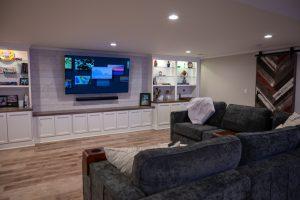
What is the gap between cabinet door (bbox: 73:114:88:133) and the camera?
17.1 ft

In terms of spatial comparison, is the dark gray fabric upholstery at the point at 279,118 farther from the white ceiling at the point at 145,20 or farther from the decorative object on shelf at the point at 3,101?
the decorative object on shelf at the point at 3,101

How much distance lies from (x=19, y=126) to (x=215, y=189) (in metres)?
4.47

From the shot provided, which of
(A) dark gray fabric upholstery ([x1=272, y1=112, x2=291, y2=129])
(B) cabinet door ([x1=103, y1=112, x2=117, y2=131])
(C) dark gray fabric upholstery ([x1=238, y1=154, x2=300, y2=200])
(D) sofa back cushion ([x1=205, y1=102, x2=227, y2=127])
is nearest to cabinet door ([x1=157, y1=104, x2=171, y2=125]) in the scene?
(B) cabinet door ([x1=103, y1=112, x2=117, y2=131])

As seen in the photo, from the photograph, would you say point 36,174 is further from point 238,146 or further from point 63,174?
point 238,146

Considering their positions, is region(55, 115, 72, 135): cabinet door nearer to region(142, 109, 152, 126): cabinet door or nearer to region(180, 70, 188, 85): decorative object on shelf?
region(142, 109, 152, 126): cabinet door

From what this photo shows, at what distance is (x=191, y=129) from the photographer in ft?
14.2

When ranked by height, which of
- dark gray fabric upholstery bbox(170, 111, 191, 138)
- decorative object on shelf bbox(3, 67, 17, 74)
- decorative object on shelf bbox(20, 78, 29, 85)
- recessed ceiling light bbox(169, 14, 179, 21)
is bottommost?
dark gray fabric upholstery bbox(170, 111, 191, 138)

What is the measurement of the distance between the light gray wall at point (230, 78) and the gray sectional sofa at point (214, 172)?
12.8 feet

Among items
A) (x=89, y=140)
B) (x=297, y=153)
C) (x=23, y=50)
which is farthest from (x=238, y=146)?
(x=23, y=50)

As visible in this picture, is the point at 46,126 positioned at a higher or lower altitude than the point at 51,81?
lower

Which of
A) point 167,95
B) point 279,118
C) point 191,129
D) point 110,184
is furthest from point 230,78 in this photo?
point 110,184

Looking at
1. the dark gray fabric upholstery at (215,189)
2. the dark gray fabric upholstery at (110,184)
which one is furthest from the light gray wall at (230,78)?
the dark gray fabric upholstery at (110,184)

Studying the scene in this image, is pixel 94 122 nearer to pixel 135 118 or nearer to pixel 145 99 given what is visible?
pixel 135 118

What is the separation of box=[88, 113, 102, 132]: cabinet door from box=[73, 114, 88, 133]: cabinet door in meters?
0.11
